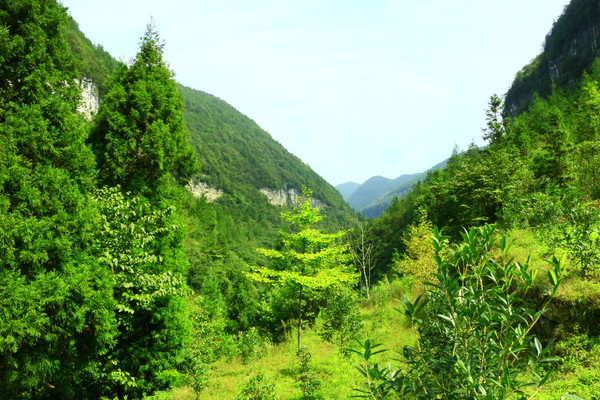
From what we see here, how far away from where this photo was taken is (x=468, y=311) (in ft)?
7.98

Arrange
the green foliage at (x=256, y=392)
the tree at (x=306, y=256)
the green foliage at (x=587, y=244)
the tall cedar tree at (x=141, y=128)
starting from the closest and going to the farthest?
1. the green foliage at (x=256, y=392)
2. the green foliage at (x=587, y=244)
3. the tall cedar tree at (x=141, y=128)
4. the tree at (x=306, y=256)

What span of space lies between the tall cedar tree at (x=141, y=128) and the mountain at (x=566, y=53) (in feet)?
283

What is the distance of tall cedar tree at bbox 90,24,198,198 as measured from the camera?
9.22m

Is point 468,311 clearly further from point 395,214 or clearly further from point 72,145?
point 395,214

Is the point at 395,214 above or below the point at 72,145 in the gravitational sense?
below

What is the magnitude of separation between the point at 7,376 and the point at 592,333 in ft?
39.5

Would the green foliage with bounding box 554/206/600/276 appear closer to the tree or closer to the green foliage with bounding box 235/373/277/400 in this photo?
the tree

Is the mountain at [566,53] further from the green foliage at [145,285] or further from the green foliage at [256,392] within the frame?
the green foliage at [256,392]

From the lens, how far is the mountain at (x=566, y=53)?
236 ft

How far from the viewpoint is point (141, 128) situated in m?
9.72

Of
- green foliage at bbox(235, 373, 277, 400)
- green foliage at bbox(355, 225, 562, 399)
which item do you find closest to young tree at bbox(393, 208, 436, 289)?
green foliage at bbox(235, 373, 277, 400)

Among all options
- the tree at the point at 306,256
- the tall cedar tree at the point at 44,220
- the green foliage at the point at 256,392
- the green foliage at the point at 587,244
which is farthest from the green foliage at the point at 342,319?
the tall cedar tree at the point at 44,220

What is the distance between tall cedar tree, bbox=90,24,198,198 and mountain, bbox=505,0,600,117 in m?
86.4

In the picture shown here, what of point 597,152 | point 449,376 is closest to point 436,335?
point 449,376
